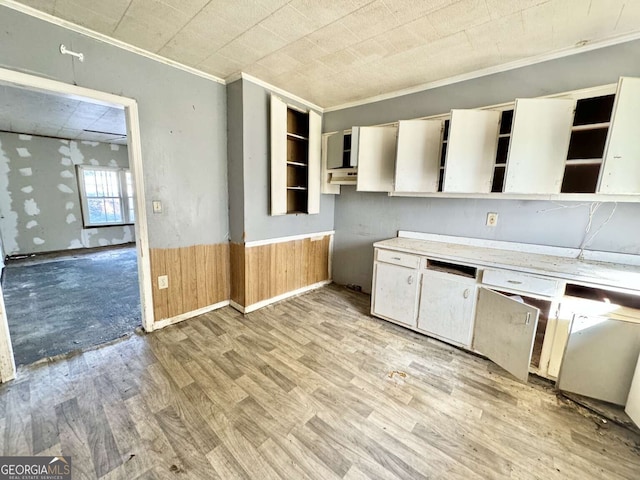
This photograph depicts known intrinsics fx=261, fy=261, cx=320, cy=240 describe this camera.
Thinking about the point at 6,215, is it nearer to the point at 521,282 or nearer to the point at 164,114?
the point at 164,114

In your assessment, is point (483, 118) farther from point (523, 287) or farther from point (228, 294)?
point (228, 294)

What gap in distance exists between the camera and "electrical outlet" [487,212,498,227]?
248cm

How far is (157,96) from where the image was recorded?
2311mm

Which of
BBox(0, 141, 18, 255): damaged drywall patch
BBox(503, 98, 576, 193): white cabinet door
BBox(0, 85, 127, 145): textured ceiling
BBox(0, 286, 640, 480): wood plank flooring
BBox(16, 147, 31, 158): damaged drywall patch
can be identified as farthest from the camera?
BBox(16, 147, 31, 158): damaged drywall patch

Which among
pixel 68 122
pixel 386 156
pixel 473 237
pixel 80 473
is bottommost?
pixel 80 473

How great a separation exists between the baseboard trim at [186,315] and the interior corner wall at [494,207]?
176 centimetres

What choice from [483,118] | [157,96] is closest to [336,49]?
[483,118]

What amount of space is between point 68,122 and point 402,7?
199 inches

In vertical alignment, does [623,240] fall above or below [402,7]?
below

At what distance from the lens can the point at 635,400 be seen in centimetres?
155

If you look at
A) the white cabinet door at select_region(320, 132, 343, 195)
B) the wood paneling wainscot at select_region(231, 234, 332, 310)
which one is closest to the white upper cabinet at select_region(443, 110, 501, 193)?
the white cabinet door at select_region(320, 132, 343, 195)

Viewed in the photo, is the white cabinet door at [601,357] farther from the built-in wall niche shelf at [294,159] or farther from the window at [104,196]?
the window at [104,196]

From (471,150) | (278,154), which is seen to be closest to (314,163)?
(278,154)

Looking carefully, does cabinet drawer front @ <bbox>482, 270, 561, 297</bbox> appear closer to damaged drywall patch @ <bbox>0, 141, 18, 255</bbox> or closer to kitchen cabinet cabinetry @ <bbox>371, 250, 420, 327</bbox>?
kitchen cabinet cabinetry @ <bbox>371, 250, 420, 327</bbox>
